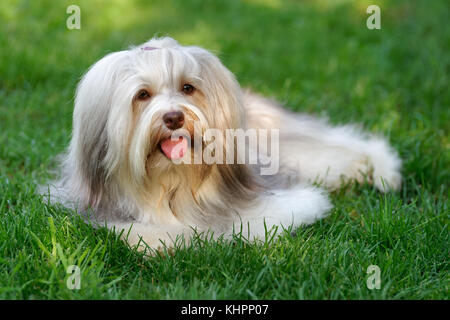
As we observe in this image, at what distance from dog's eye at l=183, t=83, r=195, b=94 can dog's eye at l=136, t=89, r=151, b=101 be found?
0.66ft

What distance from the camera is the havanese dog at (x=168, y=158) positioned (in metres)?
3.13

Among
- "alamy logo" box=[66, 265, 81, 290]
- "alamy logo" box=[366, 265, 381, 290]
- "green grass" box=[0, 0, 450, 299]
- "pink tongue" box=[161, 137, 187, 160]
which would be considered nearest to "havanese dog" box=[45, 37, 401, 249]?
"pink tongue" box=[161, 137, 187, 160]

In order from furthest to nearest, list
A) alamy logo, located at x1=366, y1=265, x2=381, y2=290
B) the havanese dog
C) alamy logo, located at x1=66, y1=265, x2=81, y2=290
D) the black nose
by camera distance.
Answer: the havanese dog, the black nose, alamy logo, located at x1=366, y1=265, x2=381, y2=290, alamy logo, located at x1=66, y1=265, x2=81, y2=290

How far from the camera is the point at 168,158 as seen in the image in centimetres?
313

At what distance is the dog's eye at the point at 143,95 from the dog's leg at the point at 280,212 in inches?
35.0

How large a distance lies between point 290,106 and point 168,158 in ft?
9.32

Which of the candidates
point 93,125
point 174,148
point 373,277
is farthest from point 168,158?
point 373,277

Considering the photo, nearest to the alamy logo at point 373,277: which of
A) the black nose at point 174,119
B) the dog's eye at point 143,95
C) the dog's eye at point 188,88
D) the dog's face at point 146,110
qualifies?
the dog's face at point 146,110

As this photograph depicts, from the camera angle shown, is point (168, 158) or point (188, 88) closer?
point (168, 158)

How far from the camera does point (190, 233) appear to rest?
3.37 m

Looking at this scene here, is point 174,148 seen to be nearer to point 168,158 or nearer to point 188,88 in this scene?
point 168,158

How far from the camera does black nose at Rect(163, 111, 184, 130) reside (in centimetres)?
300

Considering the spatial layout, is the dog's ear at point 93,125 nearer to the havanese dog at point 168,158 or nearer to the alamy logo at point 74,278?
the havanese dog at point 168,158

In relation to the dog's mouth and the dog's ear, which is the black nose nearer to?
the dog's mouth
